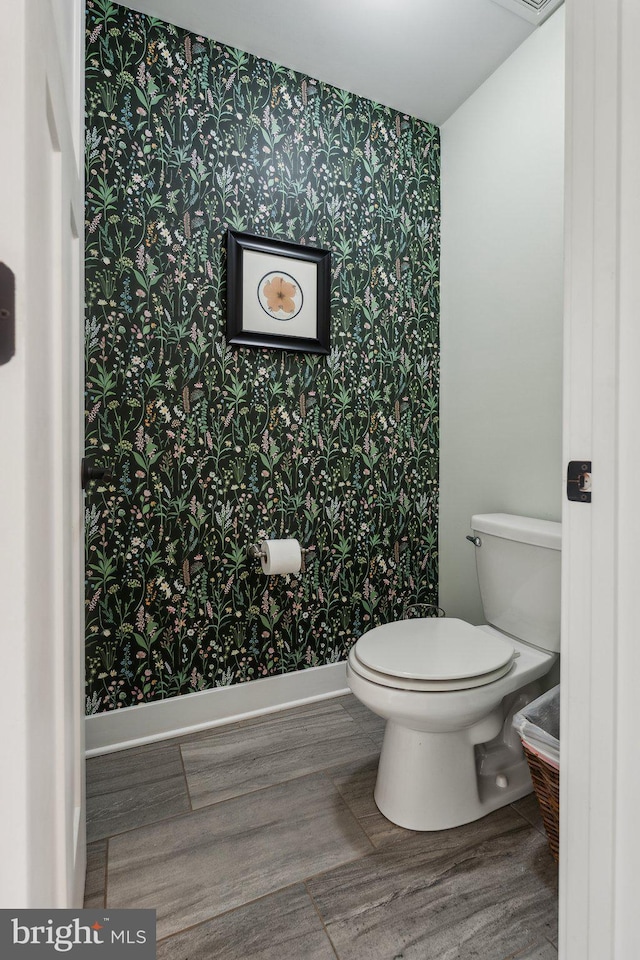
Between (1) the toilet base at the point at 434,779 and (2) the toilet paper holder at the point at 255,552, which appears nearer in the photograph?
(1) the toilet base at the point at 434,779

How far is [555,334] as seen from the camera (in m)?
1.72

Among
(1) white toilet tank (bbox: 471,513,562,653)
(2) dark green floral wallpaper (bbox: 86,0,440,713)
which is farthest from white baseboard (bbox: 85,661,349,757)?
(1) white toilet tank (bbox: 471,513,562,653)

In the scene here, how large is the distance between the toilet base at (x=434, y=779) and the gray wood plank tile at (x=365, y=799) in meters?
0.02

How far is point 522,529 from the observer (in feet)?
5.29

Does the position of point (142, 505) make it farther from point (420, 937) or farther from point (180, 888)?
point (420, 937)

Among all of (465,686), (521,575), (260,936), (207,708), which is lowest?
(260,936)

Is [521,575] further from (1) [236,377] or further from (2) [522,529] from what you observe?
(1) [236,377]

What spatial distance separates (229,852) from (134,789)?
41cm

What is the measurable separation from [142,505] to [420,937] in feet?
4.56
